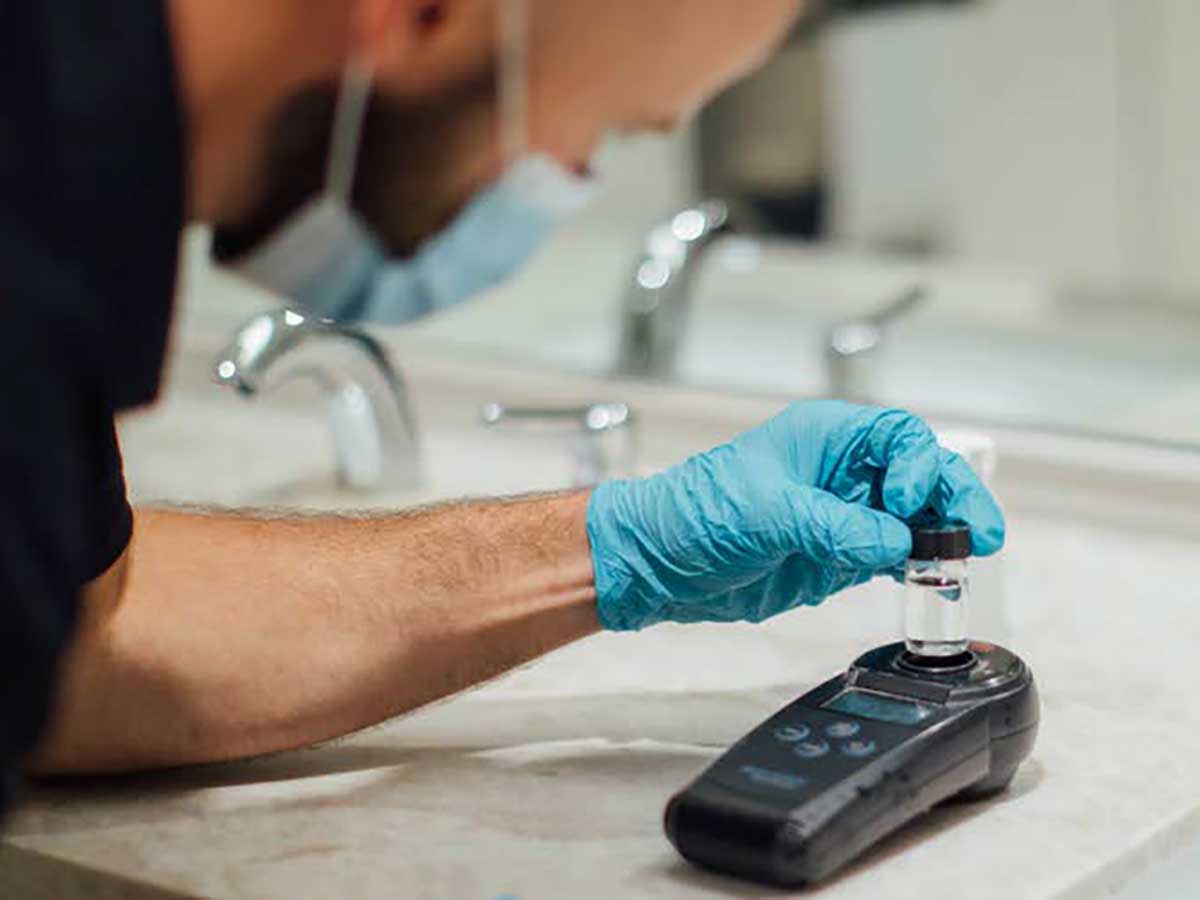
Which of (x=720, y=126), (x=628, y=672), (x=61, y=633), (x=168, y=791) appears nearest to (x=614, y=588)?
(x=628, y=672)

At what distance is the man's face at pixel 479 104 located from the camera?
3.38 feet

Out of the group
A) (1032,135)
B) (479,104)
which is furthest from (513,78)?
(1032,135)

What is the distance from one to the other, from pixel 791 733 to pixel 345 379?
73cm

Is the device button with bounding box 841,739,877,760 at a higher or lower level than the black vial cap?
lower

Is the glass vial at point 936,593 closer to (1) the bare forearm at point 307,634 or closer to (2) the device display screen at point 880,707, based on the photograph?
(2) the device display screen at point 880,707

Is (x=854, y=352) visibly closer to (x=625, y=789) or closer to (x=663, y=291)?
(x=663, y=291)

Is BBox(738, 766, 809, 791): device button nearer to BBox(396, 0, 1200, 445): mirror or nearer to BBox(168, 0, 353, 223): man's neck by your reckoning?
BBox(168, 0, 353, 223): man's neck

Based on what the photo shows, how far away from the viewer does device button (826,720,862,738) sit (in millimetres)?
1035

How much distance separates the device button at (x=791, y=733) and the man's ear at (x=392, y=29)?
354mm

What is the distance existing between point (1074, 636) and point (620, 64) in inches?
17.2

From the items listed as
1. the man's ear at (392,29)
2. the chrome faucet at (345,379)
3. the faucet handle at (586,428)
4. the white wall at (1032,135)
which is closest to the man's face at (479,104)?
the man's ear at (392,29)

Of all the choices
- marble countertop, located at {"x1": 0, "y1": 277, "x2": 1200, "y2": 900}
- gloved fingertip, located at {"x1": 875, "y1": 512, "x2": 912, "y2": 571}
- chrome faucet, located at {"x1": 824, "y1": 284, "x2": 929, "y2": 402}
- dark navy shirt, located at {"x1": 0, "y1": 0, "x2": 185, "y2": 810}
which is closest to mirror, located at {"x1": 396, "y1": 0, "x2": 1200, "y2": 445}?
chrome faucet, located at {"x1": 824, "y1": 284, "x2": 929, "y2": 402}

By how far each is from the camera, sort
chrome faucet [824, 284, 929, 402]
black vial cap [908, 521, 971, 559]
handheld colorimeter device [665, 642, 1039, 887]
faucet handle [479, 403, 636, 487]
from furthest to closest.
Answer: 1. chrome faucet [824, 284, 929, 402]
2. faucet handle [479, 403, 636, 487]
3. black vial cap [908, 521, 971, 559]
4. handheld colorimeter device [665, 642, 1039, 887]

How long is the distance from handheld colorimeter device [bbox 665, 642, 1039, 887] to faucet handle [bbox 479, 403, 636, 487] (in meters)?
0.45
